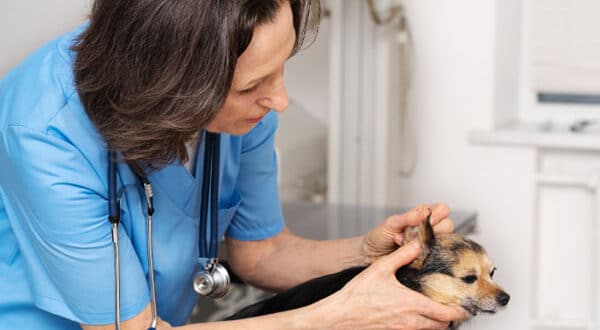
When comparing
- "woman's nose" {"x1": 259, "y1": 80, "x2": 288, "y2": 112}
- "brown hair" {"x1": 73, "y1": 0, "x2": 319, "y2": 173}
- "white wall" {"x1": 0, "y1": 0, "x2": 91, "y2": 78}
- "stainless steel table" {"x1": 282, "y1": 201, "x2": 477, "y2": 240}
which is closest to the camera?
"brown hair" {"x1": 73, "y1": 0, "x2": 319, "y2": 173}

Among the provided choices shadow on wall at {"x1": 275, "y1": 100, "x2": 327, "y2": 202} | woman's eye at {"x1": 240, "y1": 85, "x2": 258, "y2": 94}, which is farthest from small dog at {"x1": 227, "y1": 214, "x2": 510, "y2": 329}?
shadow on wall at {"x1": 275, "y1": 100, "x2": 327, "y2": 202}

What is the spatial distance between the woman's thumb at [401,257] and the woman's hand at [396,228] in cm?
7

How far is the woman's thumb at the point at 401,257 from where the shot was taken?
1.14 meters

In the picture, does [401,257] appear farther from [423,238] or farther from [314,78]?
[314,78]

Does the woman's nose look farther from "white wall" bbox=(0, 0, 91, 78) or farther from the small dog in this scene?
"white wall" bbox=(0, 0, 91, 78)

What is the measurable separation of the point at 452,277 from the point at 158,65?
0.58m

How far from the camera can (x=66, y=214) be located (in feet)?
3.29

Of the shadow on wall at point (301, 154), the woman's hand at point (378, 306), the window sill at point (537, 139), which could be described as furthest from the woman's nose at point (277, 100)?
the window sill at point (537, 139)

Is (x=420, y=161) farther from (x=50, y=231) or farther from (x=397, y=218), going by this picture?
(x=50, y=231)

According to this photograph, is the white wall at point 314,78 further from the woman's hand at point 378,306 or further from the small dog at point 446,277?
the woman's hand at point 378,306

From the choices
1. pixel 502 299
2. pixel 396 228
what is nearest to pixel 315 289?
pixel 396 228

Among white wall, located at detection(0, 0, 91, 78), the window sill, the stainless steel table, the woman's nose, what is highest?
white wall, located at detection(0, 0, 91, 78)

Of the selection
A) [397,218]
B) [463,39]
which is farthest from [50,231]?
[463,39]

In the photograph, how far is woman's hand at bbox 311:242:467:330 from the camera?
3.66 ft
